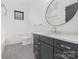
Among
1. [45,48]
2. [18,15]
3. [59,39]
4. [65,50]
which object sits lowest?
[45,48]

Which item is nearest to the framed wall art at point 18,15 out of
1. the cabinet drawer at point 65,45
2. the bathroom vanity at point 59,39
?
the bathroom vanity at point 59,39

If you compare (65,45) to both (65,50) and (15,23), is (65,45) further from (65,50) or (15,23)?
(15,23)

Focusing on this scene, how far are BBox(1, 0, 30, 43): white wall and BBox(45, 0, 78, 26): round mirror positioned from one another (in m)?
2.32

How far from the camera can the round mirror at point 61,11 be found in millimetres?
1537

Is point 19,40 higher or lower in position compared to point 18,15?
lower

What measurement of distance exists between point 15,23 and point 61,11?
9.66 ft

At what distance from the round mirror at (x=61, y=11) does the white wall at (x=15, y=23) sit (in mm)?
2315

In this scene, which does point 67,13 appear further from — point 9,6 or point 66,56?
point 9,6

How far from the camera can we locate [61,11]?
181cm

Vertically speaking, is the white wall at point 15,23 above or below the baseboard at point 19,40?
above

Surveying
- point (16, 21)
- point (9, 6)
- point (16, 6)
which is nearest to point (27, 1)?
point (16, 6)

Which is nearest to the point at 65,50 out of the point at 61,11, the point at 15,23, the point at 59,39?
Result: the point at 59,39

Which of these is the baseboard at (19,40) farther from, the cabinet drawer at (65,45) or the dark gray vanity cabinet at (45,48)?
the cabinet drawer at (65,45)

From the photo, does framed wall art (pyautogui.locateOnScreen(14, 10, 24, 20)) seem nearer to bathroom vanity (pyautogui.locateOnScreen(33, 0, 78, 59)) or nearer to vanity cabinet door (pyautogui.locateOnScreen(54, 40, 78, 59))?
bathroom vanity (pyautogui.locateOnScreen(33, 0, 78, 59))
